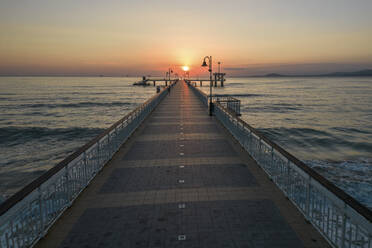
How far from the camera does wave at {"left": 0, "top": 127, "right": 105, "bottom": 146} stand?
1066 inches

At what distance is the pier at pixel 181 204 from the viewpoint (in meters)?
→ 4.86

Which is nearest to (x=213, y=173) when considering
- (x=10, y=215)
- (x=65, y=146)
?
(x=10, y=215)

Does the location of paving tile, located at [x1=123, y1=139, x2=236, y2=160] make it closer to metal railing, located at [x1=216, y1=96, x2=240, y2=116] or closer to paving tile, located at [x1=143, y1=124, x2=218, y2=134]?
paving tile, located at [x1=143, y1=124, x2=218, y2=134]

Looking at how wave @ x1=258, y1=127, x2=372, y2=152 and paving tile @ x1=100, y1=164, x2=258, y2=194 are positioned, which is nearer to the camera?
paving tile @ x1=100, y1=164, x2=258, y2=194

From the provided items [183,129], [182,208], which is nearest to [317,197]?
[182,208]

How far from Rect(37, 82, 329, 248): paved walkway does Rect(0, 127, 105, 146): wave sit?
20792mm

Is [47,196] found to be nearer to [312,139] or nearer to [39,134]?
[312,139]

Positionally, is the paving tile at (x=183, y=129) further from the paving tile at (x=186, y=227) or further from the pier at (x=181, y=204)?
the paving tile at (x=186, y=227)

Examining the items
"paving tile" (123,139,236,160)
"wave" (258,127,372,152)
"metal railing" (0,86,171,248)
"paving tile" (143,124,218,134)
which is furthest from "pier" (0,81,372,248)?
"wave" (258,127,372,152)

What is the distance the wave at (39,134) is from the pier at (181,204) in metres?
20.5

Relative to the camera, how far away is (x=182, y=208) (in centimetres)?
625

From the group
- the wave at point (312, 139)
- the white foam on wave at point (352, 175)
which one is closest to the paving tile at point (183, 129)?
the white foam on wave at point (352, 175)

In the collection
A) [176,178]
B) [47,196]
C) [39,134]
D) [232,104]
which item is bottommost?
[39,134]

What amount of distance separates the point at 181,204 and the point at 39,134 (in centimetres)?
2861
